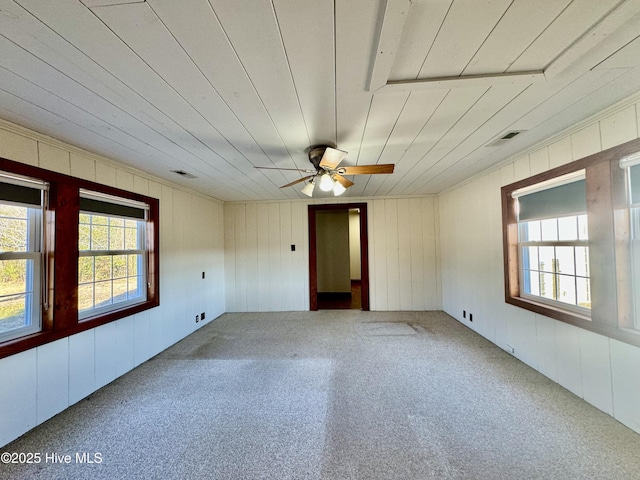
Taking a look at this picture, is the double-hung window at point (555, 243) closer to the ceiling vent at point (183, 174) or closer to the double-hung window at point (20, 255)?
the ceiling vent at point (183, 174)

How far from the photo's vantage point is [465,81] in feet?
4.66

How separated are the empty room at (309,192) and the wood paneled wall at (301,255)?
136cm

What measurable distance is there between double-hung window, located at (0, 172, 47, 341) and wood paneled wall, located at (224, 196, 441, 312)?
10.2 ft

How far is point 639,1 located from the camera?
99 cm

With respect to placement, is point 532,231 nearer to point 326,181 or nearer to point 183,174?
point 326,181

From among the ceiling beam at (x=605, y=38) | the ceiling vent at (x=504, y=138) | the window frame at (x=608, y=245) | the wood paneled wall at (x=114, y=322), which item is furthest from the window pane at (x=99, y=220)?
the window frame at (x=608, y=245)

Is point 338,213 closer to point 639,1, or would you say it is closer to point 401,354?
point 401,354

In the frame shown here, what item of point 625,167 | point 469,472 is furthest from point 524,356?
point 625,167

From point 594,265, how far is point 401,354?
197 centimetres

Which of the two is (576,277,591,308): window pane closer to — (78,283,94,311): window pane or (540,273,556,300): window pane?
(540,273,556,300): window pane

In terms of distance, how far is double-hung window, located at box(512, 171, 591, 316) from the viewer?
84.4 inches

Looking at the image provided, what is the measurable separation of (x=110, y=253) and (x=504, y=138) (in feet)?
13.6

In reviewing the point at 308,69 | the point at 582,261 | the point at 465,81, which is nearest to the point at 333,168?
the point at 308,69

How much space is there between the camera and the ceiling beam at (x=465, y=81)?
1.40 metres
